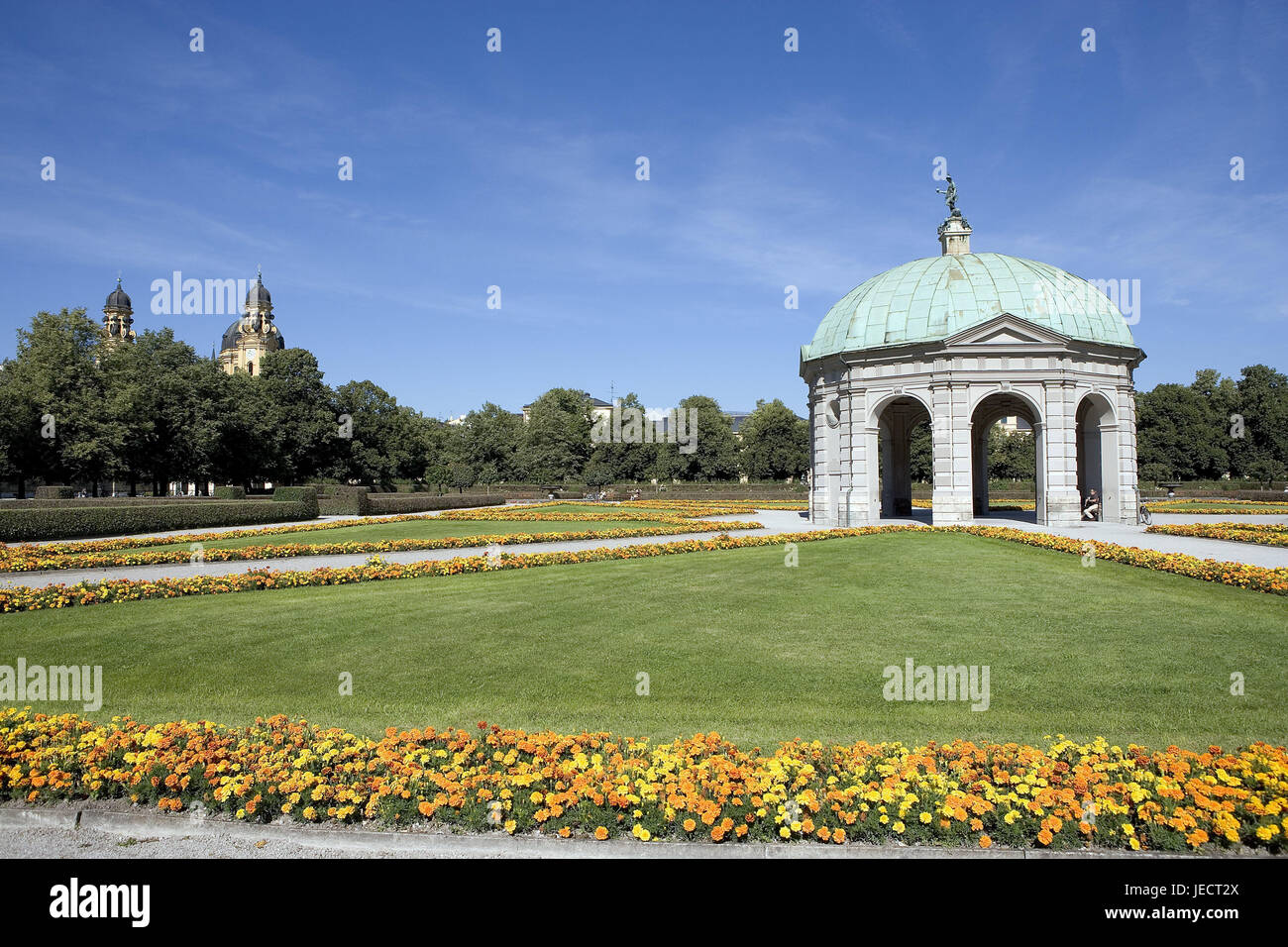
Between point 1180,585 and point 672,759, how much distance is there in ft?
43.5

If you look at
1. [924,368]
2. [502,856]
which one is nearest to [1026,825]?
[502,856]

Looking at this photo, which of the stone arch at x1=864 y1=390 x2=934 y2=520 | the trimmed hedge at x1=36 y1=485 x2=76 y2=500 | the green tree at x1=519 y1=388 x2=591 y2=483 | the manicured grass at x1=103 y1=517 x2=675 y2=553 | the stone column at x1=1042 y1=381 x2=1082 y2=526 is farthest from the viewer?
the green tree at x1=519 y1=388 x2=591 y2=483

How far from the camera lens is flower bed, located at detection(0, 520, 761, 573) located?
67.5 ft

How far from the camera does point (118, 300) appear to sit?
103 meters

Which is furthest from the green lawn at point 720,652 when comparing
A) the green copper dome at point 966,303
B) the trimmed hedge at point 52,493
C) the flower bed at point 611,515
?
the trimmed hedge at point 52,493

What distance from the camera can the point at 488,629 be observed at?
12695mm

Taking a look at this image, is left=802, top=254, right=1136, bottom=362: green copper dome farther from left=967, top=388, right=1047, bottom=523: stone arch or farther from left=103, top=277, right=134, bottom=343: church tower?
left=103, top=277, right=134, bottom=343: church tower

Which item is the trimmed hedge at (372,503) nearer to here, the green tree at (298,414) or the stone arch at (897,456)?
the green tree at (298,414)

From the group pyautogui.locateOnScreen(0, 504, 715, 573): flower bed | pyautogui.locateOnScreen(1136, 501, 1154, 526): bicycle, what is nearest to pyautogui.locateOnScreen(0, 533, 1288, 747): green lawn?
pyautogui.locateOnScreen(0, 504, 715, 573): flower bed

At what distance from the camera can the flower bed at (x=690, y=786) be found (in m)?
5.70

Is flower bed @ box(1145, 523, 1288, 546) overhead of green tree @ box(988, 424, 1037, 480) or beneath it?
beneath

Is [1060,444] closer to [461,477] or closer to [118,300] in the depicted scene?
[461,477]

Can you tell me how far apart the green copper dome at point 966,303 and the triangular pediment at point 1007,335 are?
1.06 ft

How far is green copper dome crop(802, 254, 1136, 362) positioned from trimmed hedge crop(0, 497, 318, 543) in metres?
27.1
